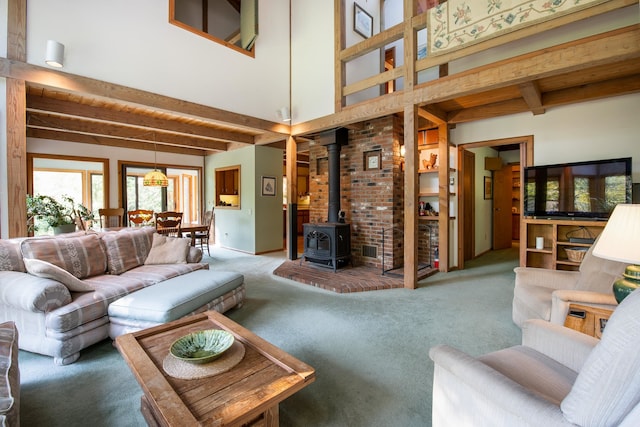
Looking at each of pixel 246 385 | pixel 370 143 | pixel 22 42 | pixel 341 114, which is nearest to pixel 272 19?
pixel 341 114

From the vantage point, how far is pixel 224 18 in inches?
238

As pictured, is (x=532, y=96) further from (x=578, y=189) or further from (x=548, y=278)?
(x=548, y=278)

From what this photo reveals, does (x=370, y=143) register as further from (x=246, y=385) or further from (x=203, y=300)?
(x=246, y=385)

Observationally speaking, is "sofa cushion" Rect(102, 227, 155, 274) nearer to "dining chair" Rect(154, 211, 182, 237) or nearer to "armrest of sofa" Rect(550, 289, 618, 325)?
"dining chair" Rect(154, 211, 182, 237)

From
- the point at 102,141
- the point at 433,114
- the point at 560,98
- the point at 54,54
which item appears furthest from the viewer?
the point at 102,141

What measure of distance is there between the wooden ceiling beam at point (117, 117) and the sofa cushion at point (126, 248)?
7.51 feet

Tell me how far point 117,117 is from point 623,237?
604 cm

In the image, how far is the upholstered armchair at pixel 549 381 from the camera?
0.77 meters

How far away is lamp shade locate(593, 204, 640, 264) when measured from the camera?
1.56 metres

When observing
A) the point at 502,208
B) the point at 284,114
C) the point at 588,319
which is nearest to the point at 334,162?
the point at 284,114

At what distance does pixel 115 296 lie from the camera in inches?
99.6

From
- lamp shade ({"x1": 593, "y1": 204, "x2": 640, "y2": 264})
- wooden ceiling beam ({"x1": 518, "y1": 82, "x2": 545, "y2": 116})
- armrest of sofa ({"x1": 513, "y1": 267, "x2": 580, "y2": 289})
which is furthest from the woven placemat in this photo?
wooden ceiling beam ({"x1": 518, "y1": 82, "x2": 545, "y2": 116})

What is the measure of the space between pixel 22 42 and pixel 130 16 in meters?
1.14

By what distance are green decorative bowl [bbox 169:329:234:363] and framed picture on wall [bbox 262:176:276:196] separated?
5093mm
